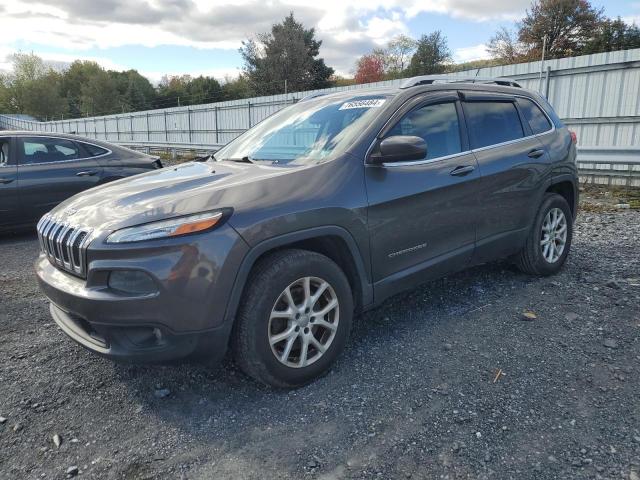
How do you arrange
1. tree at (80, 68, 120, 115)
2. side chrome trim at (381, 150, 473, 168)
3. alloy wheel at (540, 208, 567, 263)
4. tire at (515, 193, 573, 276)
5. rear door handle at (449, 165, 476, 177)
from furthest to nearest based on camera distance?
tree at (80, 68, 120, 115) → alloy wheel at (540, 208, 567, 263) → tire at (515, 193, 573, 276) → rear door handle at (449, 165, 476, 177) → side chrome trim at (381, 150, 473, 168)

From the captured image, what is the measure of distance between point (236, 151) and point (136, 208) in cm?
145

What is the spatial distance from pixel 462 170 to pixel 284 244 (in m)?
1.69

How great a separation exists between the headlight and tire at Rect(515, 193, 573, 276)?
3175 millimetres

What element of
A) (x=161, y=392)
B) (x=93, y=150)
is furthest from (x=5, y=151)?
(x=161, y=392)

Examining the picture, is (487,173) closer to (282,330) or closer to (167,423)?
(282,330)

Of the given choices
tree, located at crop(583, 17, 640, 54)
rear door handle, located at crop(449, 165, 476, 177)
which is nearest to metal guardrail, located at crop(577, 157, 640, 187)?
rear door handle, located at crop(449, 165, 476, 177)

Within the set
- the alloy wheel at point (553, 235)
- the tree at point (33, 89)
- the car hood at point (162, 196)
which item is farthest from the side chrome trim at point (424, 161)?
the tree at point (33, 89)

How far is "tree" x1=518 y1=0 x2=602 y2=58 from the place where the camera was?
35.2 metres

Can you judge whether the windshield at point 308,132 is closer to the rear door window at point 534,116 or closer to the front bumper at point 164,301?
the front bumper at point 164,301

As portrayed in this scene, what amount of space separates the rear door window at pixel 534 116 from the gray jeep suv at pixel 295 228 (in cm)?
33

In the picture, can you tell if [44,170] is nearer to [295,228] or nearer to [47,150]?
[47,150]

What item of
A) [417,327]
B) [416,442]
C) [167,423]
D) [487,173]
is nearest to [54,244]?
[167,423]

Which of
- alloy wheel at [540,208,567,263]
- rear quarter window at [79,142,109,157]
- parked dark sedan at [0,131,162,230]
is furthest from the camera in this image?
rear quarter window at [79,142,109,157]

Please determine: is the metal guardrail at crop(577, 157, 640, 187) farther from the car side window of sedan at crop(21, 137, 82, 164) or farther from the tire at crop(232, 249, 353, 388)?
the car side window of sedan at crop(21, 137, 82, 164)
